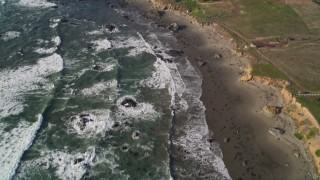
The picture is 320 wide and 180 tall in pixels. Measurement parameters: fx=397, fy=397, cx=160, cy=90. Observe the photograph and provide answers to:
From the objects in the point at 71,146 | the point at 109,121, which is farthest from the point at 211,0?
the point at 71,146

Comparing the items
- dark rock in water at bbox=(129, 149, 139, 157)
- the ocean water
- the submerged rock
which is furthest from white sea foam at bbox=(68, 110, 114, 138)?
dark rock in water at bbox=(129, 149, 139, 157)

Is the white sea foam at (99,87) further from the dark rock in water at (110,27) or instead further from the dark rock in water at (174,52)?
the dark rock in water at (110,27)

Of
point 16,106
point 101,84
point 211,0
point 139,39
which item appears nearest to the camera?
point 16,106

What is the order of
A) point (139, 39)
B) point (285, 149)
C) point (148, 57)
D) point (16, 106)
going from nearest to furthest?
point (285, 149), point (16, 106), point (148, 57), point (139, 39)

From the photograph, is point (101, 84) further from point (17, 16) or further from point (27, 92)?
point (17, 16)

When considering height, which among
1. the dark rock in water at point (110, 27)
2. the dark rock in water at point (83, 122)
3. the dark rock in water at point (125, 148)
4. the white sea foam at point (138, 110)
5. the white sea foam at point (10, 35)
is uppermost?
the dark rock in water at point (110, 27)

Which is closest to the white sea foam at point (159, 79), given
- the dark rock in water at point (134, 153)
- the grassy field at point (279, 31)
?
the grassy field at point (279, 31)

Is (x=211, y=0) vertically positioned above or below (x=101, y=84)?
above
